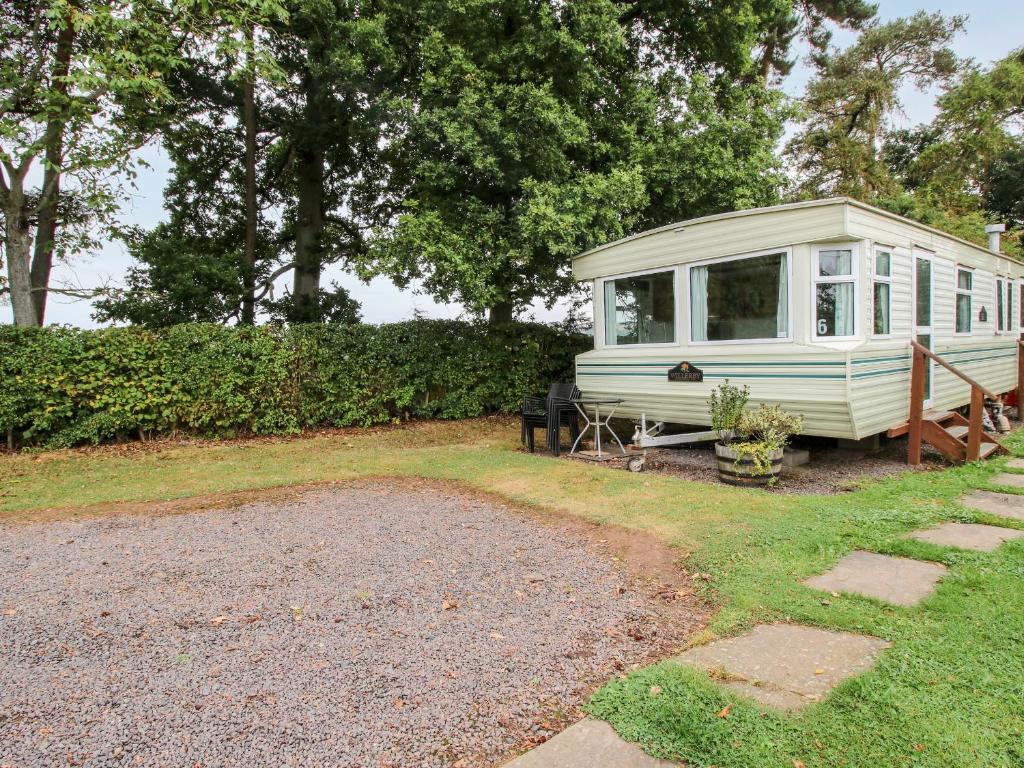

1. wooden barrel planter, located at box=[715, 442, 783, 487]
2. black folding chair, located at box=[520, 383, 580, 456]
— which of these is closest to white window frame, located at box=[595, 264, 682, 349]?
black folding chair, located at box=[520, 383, 580, 456]

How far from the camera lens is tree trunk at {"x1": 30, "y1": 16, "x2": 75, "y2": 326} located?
9.02 meters

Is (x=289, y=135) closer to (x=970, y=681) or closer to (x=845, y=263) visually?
(x=845, y=263)

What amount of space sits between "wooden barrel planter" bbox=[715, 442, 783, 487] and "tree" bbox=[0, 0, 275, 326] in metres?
8.89

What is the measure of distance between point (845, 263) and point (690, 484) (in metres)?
2.85

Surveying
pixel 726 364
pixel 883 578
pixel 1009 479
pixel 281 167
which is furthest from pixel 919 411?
pixel 281 167

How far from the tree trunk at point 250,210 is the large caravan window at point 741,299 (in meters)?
8.85

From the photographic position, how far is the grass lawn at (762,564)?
82.5 inches

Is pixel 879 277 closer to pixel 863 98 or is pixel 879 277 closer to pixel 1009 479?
pixel 1009 479

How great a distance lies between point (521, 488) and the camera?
618cm

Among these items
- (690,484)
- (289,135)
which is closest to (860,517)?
(690,484)

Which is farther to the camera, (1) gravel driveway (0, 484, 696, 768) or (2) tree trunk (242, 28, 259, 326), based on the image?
(2) tree trunk (242, 28, 259, 326)

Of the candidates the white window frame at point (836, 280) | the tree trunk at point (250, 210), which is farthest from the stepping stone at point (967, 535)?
the tree trunk at point (250, 210)

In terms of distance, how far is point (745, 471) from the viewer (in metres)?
6.09

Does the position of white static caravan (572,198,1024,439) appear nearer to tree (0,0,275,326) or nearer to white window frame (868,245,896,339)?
white window frame (868,245,896,339)
